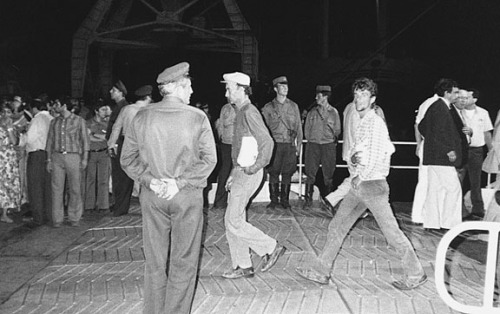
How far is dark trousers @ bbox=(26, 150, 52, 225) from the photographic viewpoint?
9.52 meters

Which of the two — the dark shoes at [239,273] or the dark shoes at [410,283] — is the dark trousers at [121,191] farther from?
the dark shoes at [410,283]

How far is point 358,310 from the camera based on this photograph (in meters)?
5.34

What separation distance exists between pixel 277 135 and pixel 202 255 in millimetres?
3376

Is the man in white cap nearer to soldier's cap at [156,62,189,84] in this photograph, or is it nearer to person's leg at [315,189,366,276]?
person's leg at [315,189,366,276]

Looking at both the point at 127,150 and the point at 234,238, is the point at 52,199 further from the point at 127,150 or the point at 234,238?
the point at 127,150

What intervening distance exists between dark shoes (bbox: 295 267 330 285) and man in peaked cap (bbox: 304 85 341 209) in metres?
4.44

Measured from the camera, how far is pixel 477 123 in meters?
10.1

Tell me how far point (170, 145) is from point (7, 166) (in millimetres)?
6249

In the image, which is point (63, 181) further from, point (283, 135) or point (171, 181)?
point (171, 181)

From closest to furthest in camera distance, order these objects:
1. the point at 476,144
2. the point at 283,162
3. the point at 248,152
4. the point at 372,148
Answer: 1. the point at 372,148
2. the point at 248,152
3. the point at 476,144
4. the point at 283,162

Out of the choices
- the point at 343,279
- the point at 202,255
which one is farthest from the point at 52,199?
the point at 343,279

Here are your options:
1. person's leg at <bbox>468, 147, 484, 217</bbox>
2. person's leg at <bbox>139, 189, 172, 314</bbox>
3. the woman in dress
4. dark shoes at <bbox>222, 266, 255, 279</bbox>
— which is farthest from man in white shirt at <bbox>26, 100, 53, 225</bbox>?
person's leg at <bbox>468, 147, 484, 217</bbox>

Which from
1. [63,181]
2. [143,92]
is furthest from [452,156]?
[63,181]

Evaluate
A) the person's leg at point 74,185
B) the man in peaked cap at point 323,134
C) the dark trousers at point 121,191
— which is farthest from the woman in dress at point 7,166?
the man in peaked cap at point 323,134
